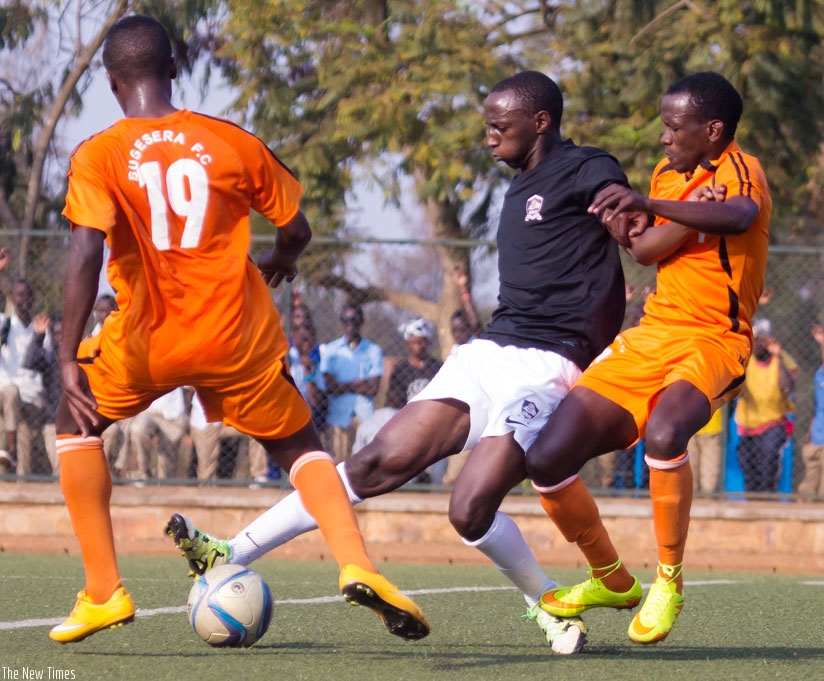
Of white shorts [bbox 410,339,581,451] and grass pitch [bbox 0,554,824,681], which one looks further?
white shorts [bbox 410,339,581,451]

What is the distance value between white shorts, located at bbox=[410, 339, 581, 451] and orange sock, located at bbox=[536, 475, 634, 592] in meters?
0.23

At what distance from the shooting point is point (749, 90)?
1330cm

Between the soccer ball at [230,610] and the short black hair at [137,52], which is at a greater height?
the short black hair at [137,52]

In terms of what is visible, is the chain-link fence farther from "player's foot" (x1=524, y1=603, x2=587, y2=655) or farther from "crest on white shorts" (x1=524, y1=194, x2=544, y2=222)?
"player's foot" (x1=524, y1=603, x2=587, y2=655)

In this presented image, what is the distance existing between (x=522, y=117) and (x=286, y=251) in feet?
4.02

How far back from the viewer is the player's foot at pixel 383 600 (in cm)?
454

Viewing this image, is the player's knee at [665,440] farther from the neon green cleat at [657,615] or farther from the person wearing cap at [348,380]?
the person wearing cap at [348,380]

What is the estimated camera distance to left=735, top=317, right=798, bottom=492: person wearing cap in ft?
38.2

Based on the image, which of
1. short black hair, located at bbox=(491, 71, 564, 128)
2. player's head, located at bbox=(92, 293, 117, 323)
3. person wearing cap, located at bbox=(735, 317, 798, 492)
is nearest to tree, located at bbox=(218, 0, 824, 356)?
player's head, located at bbox=(92, 293, 117, 323)

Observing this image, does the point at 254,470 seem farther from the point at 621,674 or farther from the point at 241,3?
the point at 621,674

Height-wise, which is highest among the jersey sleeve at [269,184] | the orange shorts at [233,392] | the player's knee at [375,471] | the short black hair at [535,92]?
the short black hair at [535,92]

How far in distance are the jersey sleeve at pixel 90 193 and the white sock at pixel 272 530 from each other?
4.47 feet

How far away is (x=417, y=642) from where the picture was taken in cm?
571

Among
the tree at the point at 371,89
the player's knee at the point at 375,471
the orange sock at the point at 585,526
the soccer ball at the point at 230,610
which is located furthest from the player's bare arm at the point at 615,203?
the tree at the point at 371,89
